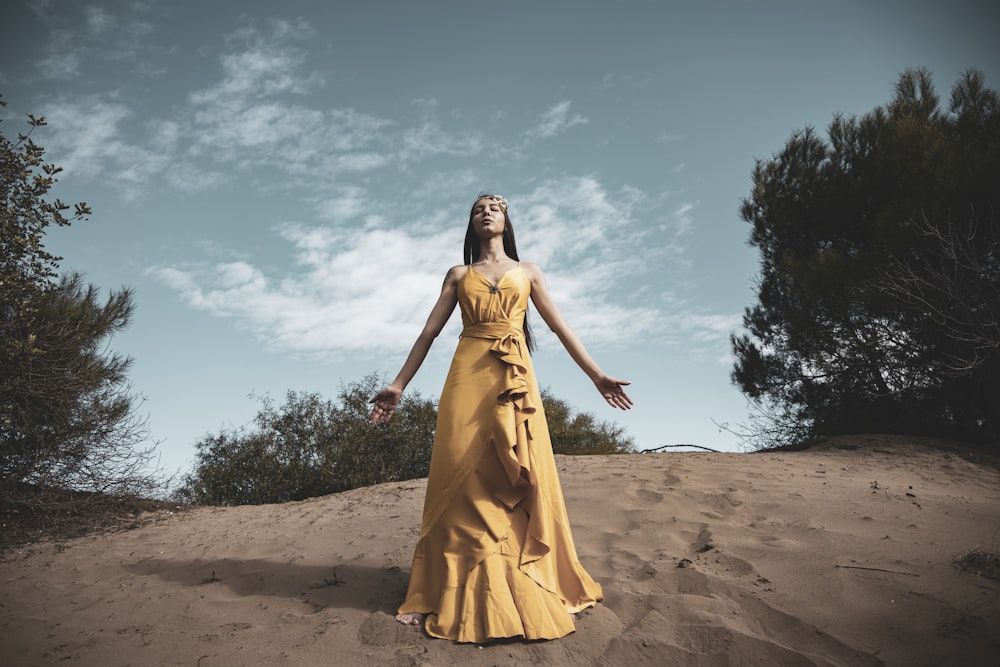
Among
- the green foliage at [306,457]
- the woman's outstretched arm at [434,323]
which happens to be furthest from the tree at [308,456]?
the woman's outstretched arm at [434,323]

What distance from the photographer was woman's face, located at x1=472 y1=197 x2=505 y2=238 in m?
3.72

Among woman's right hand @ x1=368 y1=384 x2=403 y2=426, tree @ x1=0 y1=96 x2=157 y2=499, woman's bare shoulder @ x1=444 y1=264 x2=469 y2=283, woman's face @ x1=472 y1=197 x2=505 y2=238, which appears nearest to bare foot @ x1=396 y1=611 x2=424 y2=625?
woman's right hand @ x1=368 y1=384 x2=403 y2=426

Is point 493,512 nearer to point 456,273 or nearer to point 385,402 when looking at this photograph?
point 385,402

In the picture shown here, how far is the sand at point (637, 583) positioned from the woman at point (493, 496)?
0.48ft

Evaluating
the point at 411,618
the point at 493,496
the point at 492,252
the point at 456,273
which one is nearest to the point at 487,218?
the point at 492,252

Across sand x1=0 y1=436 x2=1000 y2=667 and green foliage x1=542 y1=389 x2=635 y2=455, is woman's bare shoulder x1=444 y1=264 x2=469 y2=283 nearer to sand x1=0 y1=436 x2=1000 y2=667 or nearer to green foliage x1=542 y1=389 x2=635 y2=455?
sand x1=0 y1=436 x2=1000 y2=667

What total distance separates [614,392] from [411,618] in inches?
66.9

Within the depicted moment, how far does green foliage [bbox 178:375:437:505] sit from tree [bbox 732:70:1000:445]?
712 centimetres

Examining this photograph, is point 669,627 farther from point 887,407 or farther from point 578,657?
point 887,407

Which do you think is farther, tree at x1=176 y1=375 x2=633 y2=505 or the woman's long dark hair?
tree at x1=176 y1=375 x2=633 y2=505

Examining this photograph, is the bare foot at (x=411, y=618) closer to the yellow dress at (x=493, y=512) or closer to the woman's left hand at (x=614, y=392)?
the yellow dress at (x=493, y=512)

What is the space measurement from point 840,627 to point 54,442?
9537mm

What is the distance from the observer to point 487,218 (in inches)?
147

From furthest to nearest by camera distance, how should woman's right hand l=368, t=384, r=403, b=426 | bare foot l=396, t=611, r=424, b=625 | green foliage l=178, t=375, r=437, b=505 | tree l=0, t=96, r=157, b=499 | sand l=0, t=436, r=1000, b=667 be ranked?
green foliage l=178, t=375, r=437, b=505 < tree l=0, t=96, r=157, b=499 < woman's right hand l=368, t=384, r=403, b=426 < bare foot l=396, t=611, r=424, b=625 < sand l=0, t=436, r=1000, b=667
